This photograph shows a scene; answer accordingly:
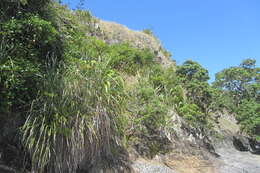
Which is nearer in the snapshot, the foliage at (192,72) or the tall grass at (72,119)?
the tall grass at (72,119)

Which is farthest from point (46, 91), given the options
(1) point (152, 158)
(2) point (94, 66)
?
(1) point (152, 158)

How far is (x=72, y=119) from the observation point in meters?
4.18

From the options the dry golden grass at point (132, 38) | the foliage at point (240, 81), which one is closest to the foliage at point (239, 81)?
the foliage at point (240, 81)

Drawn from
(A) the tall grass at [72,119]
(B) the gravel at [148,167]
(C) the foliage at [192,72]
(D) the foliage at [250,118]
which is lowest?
(B) the gravel at [148,167]

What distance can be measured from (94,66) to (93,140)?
1806 mm

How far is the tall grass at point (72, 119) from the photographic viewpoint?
12.6 ft

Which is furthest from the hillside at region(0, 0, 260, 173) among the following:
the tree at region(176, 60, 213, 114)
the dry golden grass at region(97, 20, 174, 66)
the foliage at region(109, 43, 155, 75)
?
the dry golden grass at region(97, 20, 174, 66)

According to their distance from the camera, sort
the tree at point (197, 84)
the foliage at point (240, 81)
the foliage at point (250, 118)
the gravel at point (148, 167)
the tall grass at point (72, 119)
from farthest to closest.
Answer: the foliage at point (240, 81), the foliage at point (250, 118), the tree at point (197, 84), the gravel at point (148, 167), the tall grass at point (72, 119)

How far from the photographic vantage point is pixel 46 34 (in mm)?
4453

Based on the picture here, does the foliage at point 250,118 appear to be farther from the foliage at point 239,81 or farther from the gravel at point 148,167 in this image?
the gravel at point 148,167

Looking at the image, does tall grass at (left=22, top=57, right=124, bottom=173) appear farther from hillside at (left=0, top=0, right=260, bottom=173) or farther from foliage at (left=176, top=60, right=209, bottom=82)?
foliage at (left=176, top=60, right=209, bottom=82)

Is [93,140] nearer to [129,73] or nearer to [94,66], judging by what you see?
[94,66]

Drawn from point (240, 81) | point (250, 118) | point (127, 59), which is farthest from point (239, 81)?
point (127, 59)

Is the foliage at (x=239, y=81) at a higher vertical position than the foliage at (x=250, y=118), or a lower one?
higher
